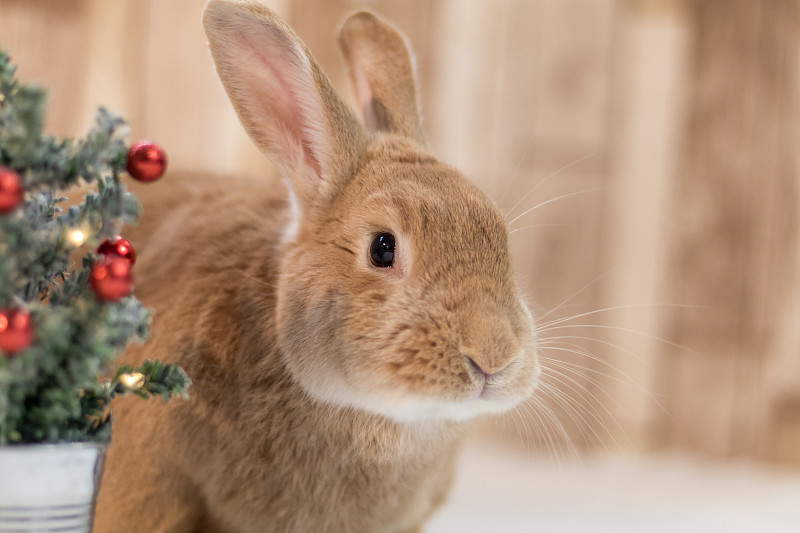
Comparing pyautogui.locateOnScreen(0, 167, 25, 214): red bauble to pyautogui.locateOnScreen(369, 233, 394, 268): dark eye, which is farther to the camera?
pyautogui.locateOnScreen(369, 233, 394, 268): dark eye

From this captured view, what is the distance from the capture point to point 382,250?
113 cm

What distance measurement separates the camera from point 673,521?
1.75 m

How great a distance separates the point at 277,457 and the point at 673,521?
0.97 m

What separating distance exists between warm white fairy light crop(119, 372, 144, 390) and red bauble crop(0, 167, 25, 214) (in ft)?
0.74

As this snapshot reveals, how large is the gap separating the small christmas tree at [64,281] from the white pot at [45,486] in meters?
0.02

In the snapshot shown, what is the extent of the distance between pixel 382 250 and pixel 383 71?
44 cm

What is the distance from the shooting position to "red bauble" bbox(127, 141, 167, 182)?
95 cm

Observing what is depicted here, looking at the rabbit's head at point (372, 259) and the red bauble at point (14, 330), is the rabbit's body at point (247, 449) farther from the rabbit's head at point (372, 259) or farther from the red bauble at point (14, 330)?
the red bauble at point (14, 330)

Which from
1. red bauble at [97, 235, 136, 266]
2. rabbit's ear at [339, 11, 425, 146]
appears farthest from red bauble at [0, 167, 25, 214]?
rabbit's ear at [339, 11, 425, 146]

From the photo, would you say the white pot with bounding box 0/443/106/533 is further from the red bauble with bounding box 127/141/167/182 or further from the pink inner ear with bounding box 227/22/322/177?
the pink inner ear with bounding box 227/22/322/177

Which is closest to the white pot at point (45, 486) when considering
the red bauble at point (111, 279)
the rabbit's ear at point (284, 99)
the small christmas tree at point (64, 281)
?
the small christmas tree at point (64, 281)

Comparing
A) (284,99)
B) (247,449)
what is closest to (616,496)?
(247,449)

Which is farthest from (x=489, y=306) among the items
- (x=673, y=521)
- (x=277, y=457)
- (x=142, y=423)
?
(x=673, y=521)

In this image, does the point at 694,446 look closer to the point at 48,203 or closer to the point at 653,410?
the point at 653,410
